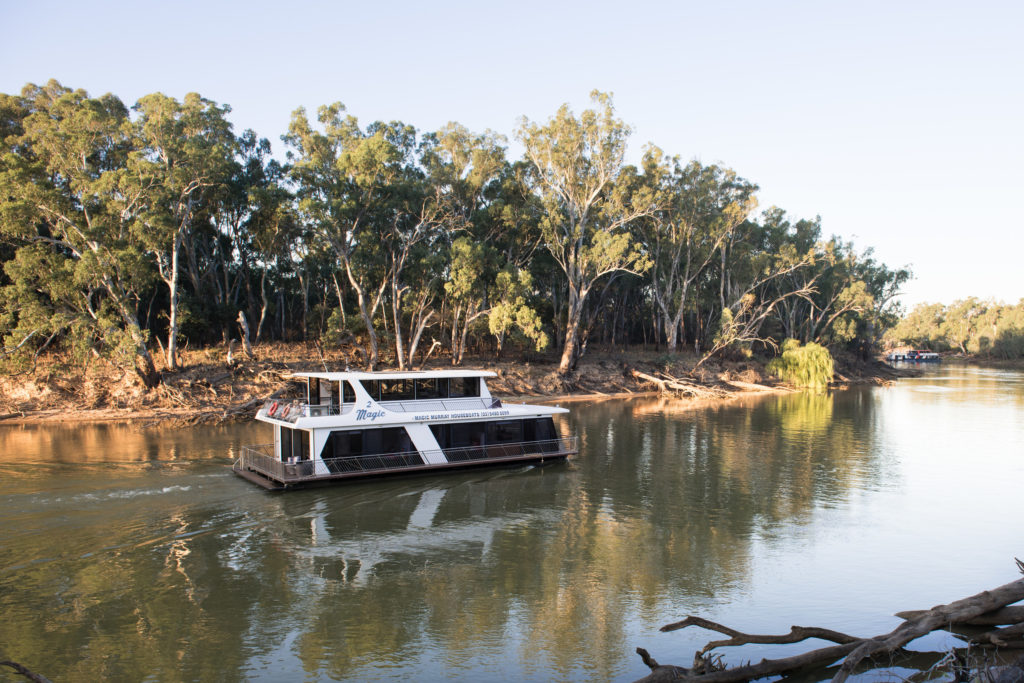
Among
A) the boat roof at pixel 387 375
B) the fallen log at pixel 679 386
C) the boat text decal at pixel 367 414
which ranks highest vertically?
the boat roof at pixel 387 375

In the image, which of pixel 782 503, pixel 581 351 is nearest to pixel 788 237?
pixel 581 351

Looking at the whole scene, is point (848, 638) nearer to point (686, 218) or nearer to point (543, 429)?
point (543, 429)

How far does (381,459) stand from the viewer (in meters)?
23.7

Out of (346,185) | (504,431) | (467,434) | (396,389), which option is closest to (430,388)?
(396,389)

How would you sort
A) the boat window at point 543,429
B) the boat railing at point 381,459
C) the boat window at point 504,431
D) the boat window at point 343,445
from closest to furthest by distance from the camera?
the boat railing at point 381,459, the boat window at point 343,445, the boat window at point 504,431, the boat window at point 543,429

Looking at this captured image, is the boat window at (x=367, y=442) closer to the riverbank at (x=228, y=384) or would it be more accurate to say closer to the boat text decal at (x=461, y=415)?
the boat text decal at (x=461, y=415)

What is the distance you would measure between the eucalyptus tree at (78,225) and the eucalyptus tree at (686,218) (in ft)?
126

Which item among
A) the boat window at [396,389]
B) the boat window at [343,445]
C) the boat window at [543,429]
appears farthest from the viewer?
the boat window at [543,429]

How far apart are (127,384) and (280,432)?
74.0ft

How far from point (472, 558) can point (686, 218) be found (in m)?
51.0

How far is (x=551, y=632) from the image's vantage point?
40.3 ft

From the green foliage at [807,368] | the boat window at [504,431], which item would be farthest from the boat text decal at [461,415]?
the green foliage at [807,368]

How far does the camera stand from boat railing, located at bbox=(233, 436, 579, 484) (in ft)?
72.7

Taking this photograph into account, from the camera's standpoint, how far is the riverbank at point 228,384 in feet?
124
